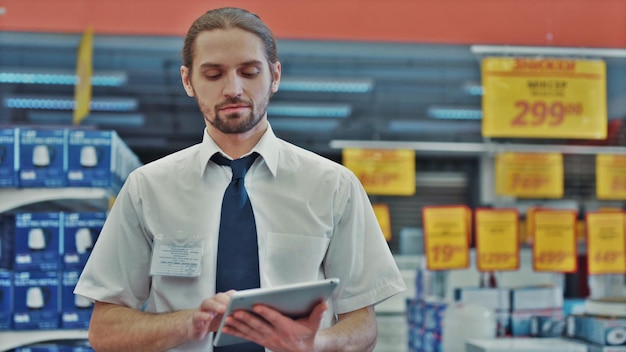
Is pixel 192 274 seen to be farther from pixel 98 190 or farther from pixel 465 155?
pixel 465 155

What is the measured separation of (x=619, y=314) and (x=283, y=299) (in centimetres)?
305

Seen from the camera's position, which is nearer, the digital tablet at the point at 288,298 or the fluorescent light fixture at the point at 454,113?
the digital tablet at the point at 288,298

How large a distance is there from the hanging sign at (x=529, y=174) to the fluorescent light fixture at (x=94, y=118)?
794 centimetres

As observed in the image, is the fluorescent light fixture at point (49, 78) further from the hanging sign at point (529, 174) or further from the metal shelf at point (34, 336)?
the metal shelf at point (34, 336)

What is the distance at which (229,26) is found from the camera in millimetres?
1757

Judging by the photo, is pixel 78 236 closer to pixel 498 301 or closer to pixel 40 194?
pixel 40 194

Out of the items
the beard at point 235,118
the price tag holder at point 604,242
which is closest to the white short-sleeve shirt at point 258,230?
the beard at point 235,118

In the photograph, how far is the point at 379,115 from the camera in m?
13.6

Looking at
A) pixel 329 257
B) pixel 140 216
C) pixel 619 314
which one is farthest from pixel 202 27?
pixel 619 314

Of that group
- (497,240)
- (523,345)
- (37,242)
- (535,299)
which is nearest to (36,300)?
(37,242)

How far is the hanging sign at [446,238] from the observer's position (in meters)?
6.08

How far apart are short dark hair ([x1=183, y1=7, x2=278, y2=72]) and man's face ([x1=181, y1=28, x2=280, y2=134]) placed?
0.6 inches

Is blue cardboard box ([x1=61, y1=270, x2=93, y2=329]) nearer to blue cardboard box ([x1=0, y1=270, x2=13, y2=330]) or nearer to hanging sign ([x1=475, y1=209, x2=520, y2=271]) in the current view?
blue cardboard box ([x1=0, y1=270, x2=13, y2=330])

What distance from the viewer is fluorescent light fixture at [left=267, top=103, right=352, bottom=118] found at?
12.4m
